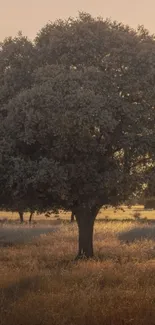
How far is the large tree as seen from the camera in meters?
21.7

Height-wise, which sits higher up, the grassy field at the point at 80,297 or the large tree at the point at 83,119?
the large tree at the point at 83,119

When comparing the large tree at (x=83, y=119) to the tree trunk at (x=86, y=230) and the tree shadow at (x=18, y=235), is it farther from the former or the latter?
the tree shadow at (x=18, y=235)

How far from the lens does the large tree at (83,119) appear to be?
21.7 m

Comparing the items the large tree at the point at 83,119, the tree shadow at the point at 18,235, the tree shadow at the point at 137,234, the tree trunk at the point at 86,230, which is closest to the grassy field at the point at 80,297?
the large tree at the point at 83,119

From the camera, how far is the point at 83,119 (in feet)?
69.7

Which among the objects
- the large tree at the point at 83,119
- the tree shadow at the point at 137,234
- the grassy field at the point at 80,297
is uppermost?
the large tree at the point at 83,119

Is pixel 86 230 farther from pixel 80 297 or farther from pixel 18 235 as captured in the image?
pixel 18 235

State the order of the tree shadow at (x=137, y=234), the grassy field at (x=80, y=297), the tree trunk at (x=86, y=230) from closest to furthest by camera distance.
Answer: the grassy field at (x=80, y=297), the tree trunk at (x=86, y=230), the tree shadow at (x=137, y=234)

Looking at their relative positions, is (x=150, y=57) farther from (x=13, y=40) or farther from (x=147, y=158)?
(x=13, y=40)

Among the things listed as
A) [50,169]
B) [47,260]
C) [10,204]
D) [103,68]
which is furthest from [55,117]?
[47,260]

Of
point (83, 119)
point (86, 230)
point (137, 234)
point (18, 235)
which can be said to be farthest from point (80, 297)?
point (137, 234)

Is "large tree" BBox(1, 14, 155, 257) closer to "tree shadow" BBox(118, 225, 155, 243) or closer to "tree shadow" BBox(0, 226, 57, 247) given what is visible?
"tree shadow" BBox(0, 226, 57, 247)

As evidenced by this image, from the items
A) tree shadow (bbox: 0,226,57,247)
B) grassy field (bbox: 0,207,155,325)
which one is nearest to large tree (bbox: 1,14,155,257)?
grassy field (bbox: 0,207,155,325)

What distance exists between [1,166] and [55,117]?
10.6ft
